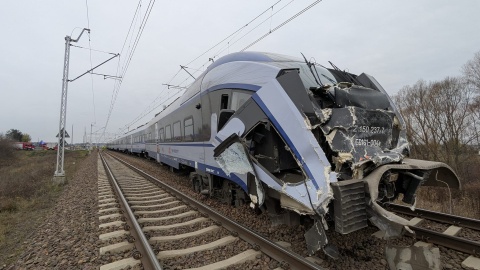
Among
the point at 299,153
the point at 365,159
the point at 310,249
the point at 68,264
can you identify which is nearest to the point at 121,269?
the point at 68,264

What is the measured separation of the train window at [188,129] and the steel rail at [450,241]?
18.7 ft

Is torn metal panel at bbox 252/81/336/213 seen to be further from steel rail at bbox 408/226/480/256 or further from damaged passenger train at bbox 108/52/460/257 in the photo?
steel rail at bbox 408/226/480/256

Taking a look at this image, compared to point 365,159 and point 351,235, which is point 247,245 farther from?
point 365,159

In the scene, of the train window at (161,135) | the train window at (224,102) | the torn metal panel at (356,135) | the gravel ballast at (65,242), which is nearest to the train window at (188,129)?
the train window at (224,102)

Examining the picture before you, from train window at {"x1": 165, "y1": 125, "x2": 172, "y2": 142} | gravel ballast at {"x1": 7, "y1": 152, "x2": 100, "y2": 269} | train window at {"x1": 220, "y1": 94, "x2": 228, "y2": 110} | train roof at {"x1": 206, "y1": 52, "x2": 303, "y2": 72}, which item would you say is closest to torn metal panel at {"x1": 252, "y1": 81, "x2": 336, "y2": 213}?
train roof at {"x1": 206, "y1": 52, "x2": 303, "y2": 72}

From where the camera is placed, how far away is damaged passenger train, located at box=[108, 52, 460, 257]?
11.0 feet

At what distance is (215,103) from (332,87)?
2.69m

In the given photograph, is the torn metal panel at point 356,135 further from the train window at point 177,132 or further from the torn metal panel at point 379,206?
the train window at point 177,132

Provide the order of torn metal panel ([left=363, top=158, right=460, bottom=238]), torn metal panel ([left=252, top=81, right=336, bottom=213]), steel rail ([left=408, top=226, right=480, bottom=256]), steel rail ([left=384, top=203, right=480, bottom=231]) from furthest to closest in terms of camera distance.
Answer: steel rail ([left=384, top=203, right=480, bottom=231]) → steel rail ([left=408, top=226, right=480, bottom=256]) → torn metal panel ([left=252, top=81, right=336, bottom=213]) → torn metal panel ([left=363, top=158, right=460, bottom=238])

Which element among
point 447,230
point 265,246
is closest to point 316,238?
point 265,246

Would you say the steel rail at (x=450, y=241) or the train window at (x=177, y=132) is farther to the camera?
the train window at (x=177, y=132)

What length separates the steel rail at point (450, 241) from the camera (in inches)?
170

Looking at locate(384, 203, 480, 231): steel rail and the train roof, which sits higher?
the train roof

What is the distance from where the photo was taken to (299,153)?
11.6 feet
